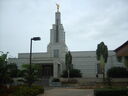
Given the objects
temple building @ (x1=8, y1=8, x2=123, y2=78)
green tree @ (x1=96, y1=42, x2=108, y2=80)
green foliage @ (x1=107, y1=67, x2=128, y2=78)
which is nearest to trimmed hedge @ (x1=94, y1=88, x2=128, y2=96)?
green tree @ (x1=96, y1=42, x2=108, y2=80)

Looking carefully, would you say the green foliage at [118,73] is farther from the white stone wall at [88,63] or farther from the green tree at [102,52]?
the white stone wall at [88,63]

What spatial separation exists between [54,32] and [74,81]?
18815mm

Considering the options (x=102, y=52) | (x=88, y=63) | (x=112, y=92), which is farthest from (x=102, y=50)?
(x=112, y=92)

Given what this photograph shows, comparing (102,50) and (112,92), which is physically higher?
(102,50)

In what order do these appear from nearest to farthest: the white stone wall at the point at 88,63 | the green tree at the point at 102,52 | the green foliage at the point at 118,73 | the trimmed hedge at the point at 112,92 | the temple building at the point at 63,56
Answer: the trimmed hedge at the point at 112,92, the green tree at the point at 102,52, the green foliage at the point at 118,73, the white stone wall at the point at 88,63, the temple building at the point at 63,56

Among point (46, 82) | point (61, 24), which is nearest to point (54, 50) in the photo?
point (61, 24)

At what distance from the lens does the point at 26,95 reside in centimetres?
1753

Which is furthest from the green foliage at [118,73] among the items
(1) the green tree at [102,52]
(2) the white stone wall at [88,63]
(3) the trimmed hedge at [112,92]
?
(3) the trimmed hedge at [112,92]

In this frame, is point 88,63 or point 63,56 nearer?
point 88,63

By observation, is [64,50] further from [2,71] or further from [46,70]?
[2,71]

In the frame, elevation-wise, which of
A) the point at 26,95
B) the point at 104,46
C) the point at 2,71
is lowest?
the point at 26,95

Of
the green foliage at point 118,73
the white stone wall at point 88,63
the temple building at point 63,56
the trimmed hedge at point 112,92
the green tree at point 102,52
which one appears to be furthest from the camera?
the temple building at point 63,56

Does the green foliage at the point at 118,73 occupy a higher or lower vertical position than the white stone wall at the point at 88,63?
lower

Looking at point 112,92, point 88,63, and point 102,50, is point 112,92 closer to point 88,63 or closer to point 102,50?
point 102,50
